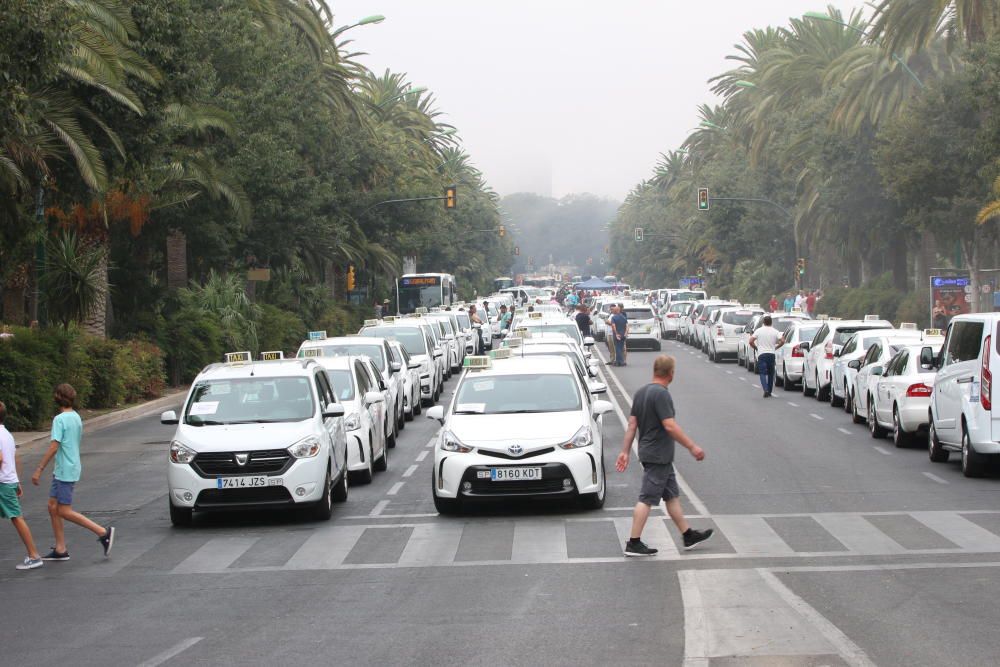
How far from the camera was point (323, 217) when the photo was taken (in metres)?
47.3

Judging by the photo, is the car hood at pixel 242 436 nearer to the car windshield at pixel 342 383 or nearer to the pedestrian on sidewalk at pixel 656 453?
the car windshield at pixel 342 383

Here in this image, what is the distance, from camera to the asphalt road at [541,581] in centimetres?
876

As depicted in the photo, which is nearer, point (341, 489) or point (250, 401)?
point (250, 401)

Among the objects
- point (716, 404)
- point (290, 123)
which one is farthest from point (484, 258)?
point (716, 404)

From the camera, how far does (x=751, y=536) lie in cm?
1315

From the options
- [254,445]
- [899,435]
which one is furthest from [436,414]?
[899,435]

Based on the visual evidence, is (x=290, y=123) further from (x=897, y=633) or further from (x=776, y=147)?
(x=897, y=633)

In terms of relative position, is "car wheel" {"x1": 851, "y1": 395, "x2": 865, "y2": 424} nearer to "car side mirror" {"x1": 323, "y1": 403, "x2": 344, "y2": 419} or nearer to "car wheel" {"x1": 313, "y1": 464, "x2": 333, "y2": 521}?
"car side mirror" {"x1": 323, "y1": 403, "x2": 344, "y2": 419}

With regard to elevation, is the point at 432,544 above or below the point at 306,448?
below

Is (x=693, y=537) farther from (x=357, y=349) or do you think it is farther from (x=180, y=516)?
(x=357, y=349)

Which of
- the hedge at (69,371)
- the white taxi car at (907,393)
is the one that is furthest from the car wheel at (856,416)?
the hedge at (69,371)

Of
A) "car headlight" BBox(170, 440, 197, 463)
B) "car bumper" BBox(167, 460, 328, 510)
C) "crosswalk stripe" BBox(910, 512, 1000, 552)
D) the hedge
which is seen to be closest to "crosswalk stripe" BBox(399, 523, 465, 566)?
"car bumper" BBox(167, 460, 328, 510)

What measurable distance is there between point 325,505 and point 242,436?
1.12 m

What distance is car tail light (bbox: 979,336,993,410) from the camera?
16.3 m
